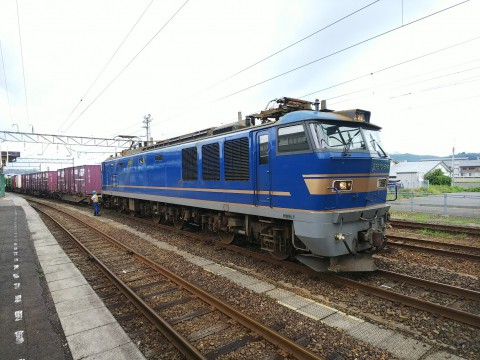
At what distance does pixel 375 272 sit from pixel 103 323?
5616mm

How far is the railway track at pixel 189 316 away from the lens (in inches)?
165

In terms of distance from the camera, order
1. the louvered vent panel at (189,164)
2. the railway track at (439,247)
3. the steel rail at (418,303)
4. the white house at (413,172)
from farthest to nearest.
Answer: the white house at (413,172)
the louvered vent panel at (189,164)
the railway track at (439,247)
the steel rail at (418,303)

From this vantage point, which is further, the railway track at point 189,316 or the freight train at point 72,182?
the freight train at point 72,182

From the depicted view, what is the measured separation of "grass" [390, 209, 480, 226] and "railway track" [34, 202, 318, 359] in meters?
12.0

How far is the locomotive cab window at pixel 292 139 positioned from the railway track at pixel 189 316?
3.35 metres

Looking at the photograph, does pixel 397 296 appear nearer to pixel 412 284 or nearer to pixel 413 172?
pixel 412 284

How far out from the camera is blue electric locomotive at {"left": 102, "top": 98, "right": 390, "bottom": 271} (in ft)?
20.2

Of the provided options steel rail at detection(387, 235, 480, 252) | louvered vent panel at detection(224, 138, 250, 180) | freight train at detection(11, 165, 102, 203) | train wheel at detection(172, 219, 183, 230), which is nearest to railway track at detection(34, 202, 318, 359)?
louvered vent panel at detection(224, 138, 250, 180)

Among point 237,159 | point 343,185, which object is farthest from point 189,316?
point 237,159

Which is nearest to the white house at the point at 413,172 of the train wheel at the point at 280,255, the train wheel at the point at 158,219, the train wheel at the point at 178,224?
the train wheel at the point at 158,219

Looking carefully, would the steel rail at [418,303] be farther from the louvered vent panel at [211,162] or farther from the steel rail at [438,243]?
the steel rail at [438,243]

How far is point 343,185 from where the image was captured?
6324 millimetres

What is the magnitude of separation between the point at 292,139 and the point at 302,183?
3.23ft

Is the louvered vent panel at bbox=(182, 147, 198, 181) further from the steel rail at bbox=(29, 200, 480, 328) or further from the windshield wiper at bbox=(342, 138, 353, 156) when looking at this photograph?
the windshield wiper at bbox=(342, 138, 353, 156)
